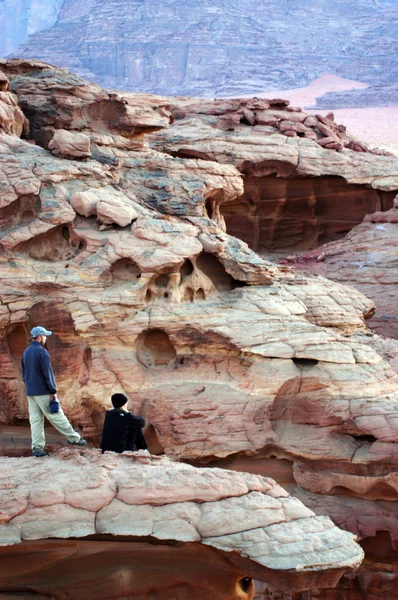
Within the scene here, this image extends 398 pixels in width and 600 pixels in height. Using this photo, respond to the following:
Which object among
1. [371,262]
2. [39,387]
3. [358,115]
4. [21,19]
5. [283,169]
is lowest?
[39,387]

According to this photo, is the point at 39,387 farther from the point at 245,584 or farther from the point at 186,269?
the point at 186,269

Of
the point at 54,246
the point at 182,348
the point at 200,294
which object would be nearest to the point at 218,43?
the point at 200,294

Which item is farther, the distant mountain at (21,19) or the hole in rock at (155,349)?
the distant mountain at (21,19)

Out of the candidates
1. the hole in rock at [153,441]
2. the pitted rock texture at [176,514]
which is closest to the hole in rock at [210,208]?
the hole in rock at [153,441]

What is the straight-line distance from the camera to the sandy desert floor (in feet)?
187

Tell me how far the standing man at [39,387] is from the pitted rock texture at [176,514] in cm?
68

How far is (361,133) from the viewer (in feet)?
193

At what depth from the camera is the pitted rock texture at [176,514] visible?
32.5 feet

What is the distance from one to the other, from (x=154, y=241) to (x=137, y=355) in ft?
5.97

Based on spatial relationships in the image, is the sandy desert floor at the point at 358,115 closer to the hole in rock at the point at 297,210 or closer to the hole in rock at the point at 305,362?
the hole in rock at the point at 297,210

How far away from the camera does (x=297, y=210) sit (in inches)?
978

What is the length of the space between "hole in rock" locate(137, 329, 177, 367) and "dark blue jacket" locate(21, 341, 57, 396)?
3.46 metres

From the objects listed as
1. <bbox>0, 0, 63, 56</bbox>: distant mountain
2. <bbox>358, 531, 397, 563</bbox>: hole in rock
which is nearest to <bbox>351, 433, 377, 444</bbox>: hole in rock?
<bbox>358, 531, 397, 563</bbox>: hole in rock

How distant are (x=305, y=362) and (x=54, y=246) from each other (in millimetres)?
4435
